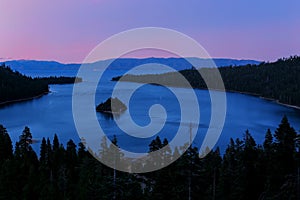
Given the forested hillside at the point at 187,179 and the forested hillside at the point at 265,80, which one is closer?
the forested hillside at the point at 187,179

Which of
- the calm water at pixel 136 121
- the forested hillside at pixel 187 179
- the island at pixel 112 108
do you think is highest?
the island at pixel 112 108

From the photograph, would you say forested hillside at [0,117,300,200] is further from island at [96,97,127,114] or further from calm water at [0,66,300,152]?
island at [96,97,127,114]

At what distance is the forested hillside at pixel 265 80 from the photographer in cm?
6160

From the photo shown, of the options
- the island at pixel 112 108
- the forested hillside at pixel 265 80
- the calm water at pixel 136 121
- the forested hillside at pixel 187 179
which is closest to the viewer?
the forested hillside at pixel 187 179

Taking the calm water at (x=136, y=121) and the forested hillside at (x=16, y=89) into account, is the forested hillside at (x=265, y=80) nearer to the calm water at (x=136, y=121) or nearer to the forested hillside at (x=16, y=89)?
the calm water at (x=136, y=121)

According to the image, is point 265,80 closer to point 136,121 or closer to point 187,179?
point 136,121

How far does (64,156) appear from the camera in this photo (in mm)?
14734

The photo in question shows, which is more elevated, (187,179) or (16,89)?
(16,89)

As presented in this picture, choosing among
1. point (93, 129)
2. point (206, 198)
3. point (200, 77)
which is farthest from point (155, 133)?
point (200, 77)

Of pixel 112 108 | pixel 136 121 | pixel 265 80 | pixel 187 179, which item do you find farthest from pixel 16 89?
pixel 187 179

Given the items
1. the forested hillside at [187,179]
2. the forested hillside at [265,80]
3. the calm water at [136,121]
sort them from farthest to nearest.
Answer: the forested hillside at [265,80] → the calm water at [136,121] → the forested hillside at [187,179]

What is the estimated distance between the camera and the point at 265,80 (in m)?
76.5

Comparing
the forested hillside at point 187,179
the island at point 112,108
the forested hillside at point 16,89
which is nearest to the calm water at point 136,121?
the island at point 112,108

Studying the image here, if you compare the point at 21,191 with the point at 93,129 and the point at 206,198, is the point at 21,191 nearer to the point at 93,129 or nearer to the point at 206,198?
the point at 206,198
